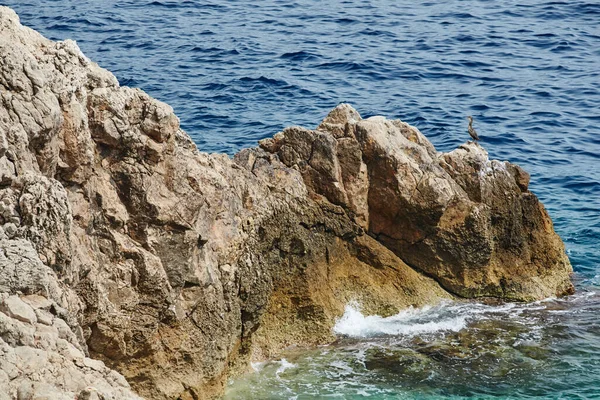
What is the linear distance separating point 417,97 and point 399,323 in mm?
14472

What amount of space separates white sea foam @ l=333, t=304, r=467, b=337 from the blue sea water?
0.14 ft

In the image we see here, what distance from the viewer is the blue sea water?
16.2 meters

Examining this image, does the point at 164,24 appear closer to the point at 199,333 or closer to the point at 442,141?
the point at 442,141

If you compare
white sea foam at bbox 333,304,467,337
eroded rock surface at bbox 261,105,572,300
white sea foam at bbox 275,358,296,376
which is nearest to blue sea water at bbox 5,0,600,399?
white sea foam at bbox 333,304,467,337

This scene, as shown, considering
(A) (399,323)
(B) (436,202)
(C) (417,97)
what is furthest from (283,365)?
(C) (417,97)

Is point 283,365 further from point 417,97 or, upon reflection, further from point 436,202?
point 417,97

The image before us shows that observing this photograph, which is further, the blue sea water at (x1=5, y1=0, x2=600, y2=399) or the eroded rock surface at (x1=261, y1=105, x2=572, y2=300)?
the eroded rock surface at (x1=261, y1=105, x2=572, y2=300)

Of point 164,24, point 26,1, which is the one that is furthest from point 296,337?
point 26,1

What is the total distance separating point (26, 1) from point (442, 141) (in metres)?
22.2

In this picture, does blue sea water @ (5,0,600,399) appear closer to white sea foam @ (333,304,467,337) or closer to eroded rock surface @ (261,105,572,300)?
white sea foam @ (333,304,467,337)

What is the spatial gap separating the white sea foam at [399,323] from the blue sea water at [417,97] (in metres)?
0.04

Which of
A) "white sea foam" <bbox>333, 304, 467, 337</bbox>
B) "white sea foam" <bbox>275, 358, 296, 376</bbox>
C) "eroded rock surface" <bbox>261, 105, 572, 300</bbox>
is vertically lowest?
"white sea foam" <bbox>275, 358, 296, 376</bbox>

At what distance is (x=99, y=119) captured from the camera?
44.3 ft

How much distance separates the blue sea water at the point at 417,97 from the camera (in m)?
16.2
